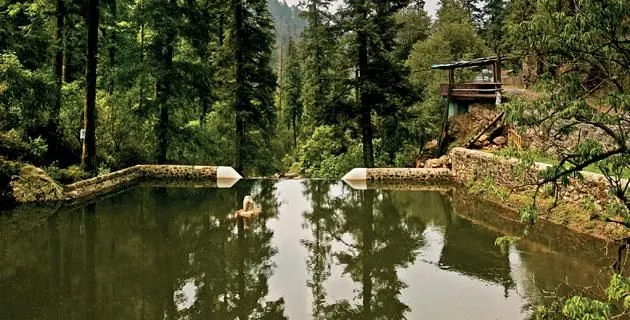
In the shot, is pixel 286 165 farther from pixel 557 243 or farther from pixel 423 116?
pixel 557 243

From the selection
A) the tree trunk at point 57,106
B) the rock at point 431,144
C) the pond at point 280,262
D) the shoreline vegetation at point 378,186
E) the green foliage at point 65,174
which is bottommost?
the pond at point 280,262

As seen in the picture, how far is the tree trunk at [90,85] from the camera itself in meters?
16.6

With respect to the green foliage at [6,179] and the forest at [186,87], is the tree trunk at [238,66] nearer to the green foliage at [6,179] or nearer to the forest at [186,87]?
the forest at [186,87]

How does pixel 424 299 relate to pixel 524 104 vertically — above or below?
below

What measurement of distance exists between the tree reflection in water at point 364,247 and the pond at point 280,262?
0.04m

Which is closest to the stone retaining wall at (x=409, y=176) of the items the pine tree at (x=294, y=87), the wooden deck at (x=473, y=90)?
the wooden deck at (x=473, y=90)

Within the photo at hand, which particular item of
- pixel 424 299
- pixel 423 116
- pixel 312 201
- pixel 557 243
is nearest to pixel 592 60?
pixel 424 299

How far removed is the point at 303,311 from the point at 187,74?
52.7 ft

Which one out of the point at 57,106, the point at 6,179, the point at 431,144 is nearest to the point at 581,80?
the point at 6,179

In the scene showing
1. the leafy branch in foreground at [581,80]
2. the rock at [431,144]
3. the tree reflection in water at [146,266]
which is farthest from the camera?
the rock at [431,144]

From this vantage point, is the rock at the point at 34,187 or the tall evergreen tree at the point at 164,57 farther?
the tall evergreen tree at the point at 164,57

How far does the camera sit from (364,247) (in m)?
12.0

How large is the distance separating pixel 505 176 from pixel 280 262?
31.0 ft

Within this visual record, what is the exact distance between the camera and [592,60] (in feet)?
14.3
